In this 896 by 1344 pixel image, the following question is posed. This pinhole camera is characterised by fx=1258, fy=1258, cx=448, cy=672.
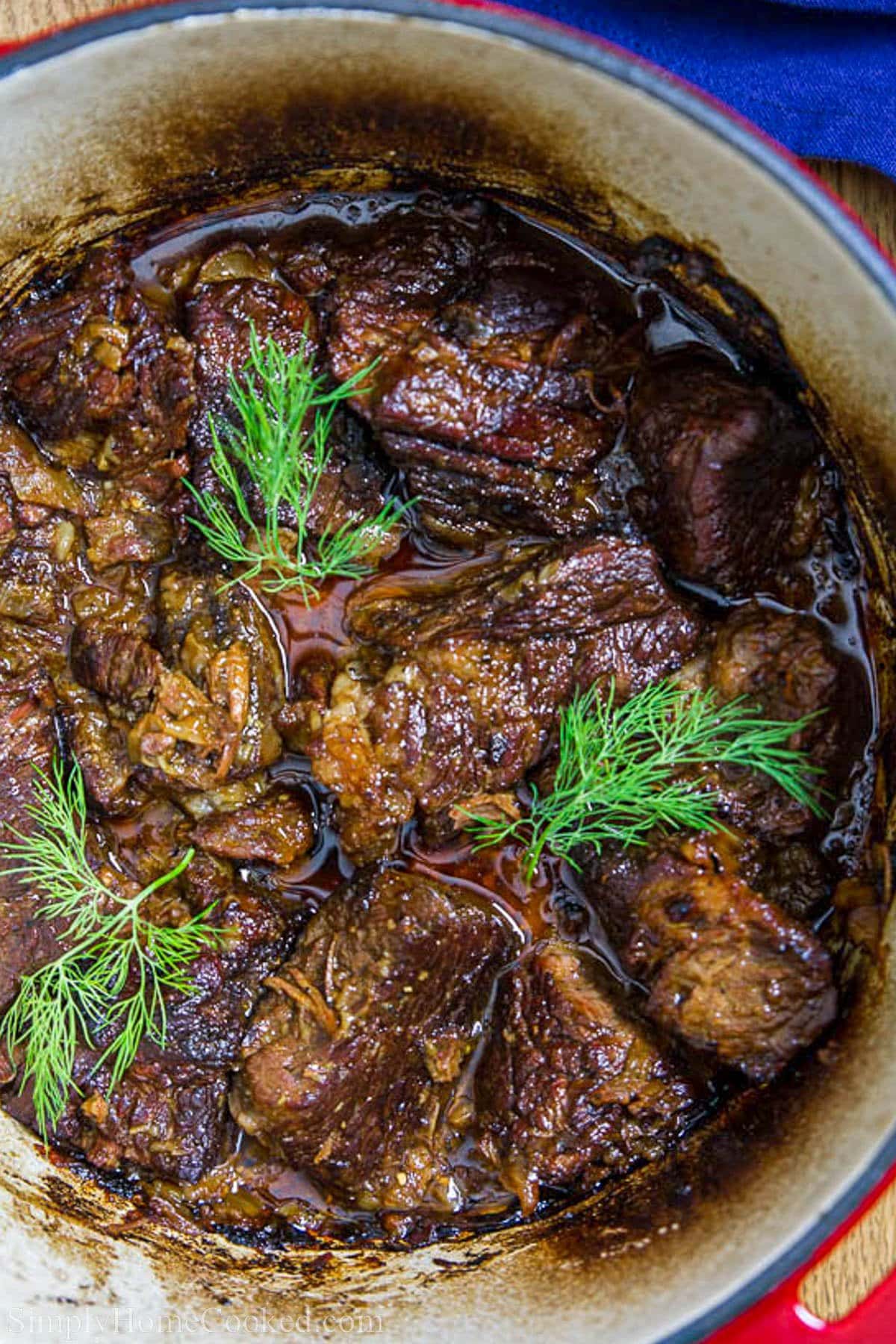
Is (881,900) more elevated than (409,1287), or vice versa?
(881,900)

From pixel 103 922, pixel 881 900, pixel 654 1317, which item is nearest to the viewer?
pixel 654 1317

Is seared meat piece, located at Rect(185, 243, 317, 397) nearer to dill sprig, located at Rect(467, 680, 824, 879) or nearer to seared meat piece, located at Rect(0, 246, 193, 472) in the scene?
seared meat piece, located at Rect(0, 246, 193, 472)

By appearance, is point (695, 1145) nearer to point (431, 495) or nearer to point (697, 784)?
point (697, 784)

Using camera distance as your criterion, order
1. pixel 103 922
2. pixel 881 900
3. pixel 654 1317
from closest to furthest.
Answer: pixel 654 1317
pixel 881 900
pixel 103 922

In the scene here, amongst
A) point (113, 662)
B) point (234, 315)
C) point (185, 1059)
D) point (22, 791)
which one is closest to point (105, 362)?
point (234, 315)

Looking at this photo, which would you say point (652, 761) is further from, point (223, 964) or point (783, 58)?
point (783, 58)

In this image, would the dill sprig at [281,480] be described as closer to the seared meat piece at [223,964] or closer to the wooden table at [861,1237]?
the seared meat piece at [223,964]

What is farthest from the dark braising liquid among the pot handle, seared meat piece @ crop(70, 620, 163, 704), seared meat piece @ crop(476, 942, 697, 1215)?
the pot handle

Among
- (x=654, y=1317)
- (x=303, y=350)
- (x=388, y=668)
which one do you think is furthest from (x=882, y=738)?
(x=303, y=350)
